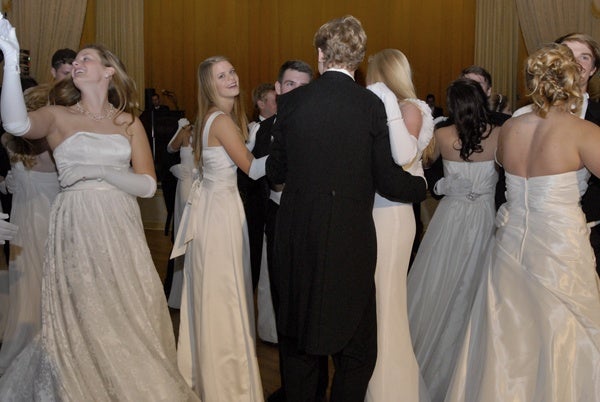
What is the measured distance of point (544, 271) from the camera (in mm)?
2875

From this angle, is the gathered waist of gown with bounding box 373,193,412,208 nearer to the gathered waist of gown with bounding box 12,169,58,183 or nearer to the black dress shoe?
the black dress shoe

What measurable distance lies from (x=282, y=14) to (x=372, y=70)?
402 inches

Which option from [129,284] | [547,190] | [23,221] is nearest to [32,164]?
[23,221]

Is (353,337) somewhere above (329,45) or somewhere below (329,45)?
below

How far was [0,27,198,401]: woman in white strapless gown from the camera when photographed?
2.98 m

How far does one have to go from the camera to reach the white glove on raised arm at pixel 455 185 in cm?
395

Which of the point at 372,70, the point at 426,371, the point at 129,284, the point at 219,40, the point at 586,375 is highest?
the point at 219,40

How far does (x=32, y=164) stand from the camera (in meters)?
4.08

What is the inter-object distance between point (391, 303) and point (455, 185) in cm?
113

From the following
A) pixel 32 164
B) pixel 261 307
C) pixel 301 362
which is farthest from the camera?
pixel 261 307

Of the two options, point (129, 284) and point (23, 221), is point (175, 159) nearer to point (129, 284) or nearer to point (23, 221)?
point (23, 221)

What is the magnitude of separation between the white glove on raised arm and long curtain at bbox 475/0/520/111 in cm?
687

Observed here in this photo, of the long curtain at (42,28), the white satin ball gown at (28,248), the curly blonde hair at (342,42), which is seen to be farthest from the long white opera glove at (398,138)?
the long curtain at (42,28)

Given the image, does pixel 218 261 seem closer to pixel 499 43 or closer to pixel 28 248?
pixel 28 248
